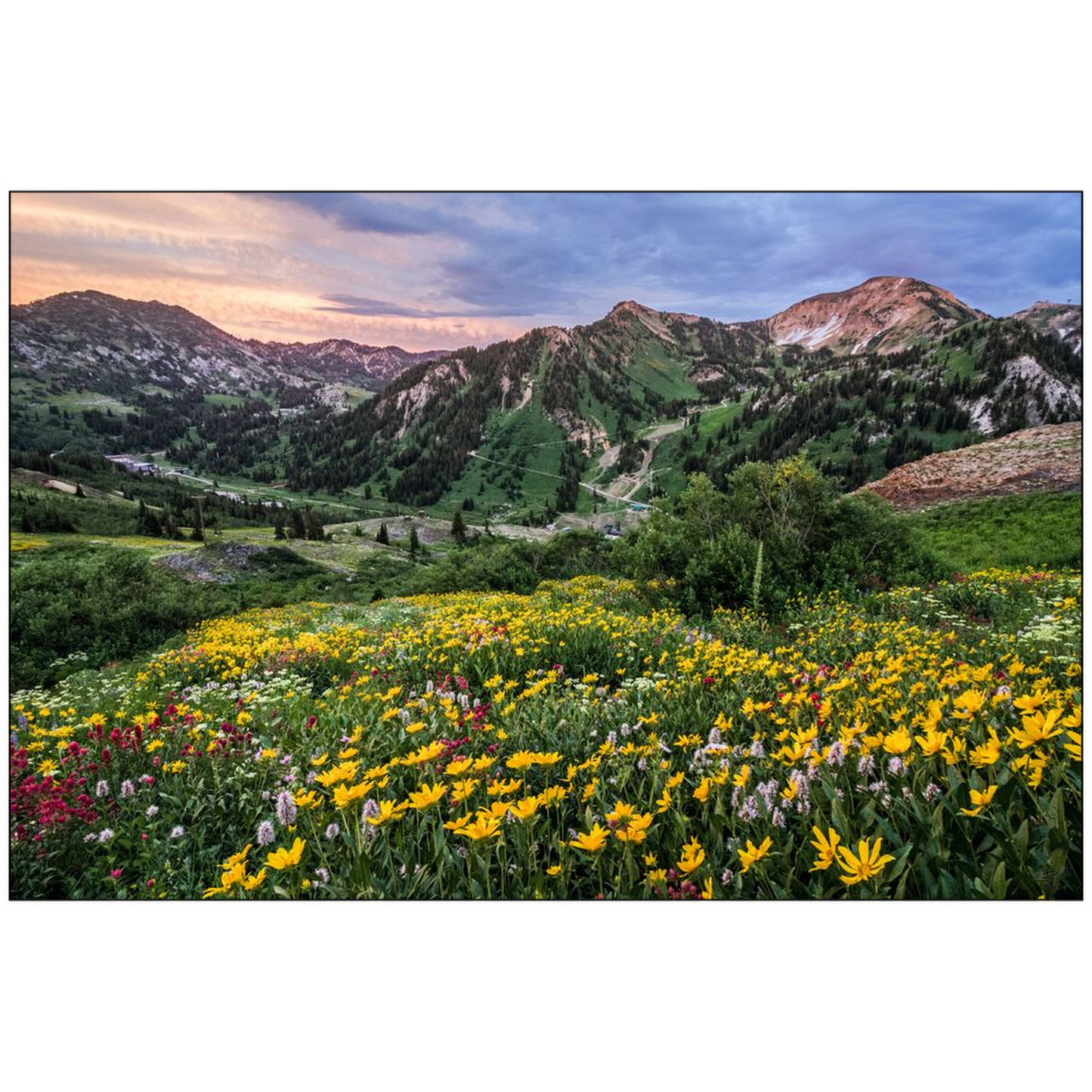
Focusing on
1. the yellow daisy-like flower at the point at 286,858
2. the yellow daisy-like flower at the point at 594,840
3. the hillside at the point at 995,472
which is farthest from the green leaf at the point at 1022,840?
the hillside at the point at 995,472

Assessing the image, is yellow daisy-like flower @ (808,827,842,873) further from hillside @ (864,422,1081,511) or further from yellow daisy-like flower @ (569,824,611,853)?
hillside @ (864,422,1081,511)

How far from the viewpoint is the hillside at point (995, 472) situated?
5.27 meters

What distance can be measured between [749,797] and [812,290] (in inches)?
253

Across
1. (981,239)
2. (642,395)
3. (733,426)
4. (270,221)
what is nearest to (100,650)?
(270,221)

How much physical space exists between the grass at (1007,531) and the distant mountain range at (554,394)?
1.01 meters

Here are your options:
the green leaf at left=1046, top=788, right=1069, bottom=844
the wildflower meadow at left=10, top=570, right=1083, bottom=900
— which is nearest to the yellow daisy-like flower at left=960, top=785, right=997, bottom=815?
the wildflower meadow at left=10, top=570, right=1083, bottom=900

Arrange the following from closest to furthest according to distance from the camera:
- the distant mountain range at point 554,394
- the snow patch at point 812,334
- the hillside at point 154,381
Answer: the hillside at point 154,381 → the distant mountain range at point 554,394 → the snow patch at point 812,334

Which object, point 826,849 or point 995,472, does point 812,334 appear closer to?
point 995,472

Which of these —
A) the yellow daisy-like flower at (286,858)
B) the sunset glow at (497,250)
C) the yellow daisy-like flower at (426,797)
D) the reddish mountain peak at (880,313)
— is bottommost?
the yellow daisy-like flower at (286,858)

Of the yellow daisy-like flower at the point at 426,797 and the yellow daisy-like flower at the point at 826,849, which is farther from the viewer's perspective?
the yellow daisy-like flower at the point at 426,797

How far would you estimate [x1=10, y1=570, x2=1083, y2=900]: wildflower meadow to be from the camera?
82.9 inches

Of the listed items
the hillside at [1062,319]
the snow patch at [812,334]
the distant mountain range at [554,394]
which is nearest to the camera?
the hillside at [1062,319]

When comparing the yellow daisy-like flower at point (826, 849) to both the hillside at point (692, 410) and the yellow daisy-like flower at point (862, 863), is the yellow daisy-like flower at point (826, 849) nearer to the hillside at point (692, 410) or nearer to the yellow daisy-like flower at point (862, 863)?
the yellow daisy-like flower at point (862, 863)
